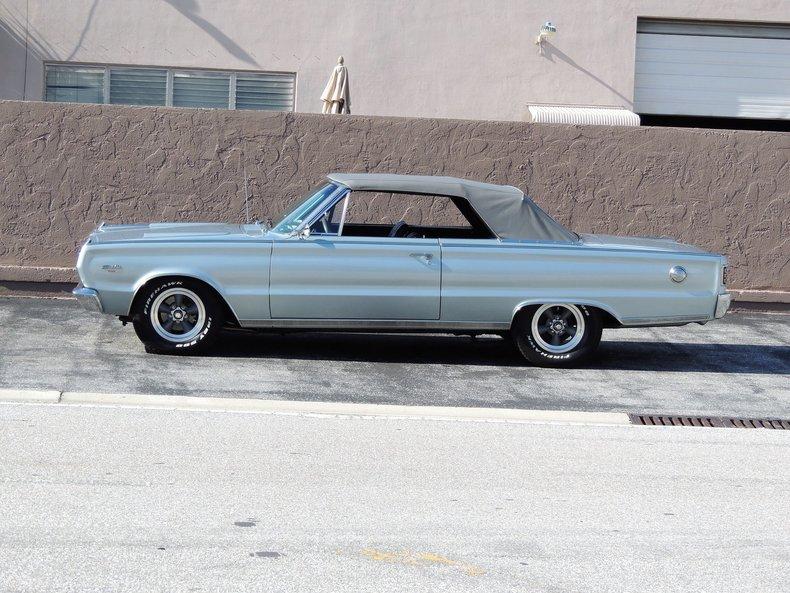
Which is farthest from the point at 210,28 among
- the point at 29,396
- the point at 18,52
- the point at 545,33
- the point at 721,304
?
the point at 29,396

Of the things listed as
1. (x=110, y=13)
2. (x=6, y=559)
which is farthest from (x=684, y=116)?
(x=6, y=559)

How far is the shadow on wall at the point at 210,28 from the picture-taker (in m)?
18.1

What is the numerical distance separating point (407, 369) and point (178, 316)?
1.98 m

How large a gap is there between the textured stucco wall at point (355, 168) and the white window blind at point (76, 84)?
5444 mm

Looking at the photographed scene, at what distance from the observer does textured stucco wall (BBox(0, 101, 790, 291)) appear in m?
13.1

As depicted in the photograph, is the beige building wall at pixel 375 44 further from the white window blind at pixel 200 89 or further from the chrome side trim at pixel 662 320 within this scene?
the chrome side trim at pixel 662 320

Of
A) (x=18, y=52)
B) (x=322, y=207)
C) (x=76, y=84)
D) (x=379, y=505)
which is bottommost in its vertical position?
(x=379, y=505)

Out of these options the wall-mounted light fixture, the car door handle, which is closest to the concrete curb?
the car door handle

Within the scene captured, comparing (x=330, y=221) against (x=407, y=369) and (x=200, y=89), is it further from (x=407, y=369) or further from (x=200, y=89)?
(x=200, y=89)

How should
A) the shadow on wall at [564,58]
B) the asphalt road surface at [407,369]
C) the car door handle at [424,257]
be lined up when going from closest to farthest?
the asphalt road surface at [407,369]
the car door handle at [424,257]
the shadow on wall at [564,58]

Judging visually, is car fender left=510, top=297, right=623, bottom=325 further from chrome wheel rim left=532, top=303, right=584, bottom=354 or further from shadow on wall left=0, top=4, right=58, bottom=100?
shadow on wall left=0, top=4, right=58, bottom=100

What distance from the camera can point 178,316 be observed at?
983cm

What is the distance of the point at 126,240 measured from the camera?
9.72 metres

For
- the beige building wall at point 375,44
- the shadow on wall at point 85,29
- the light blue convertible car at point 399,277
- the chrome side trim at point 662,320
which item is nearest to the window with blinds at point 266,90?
the beige building wall at point 375,44
